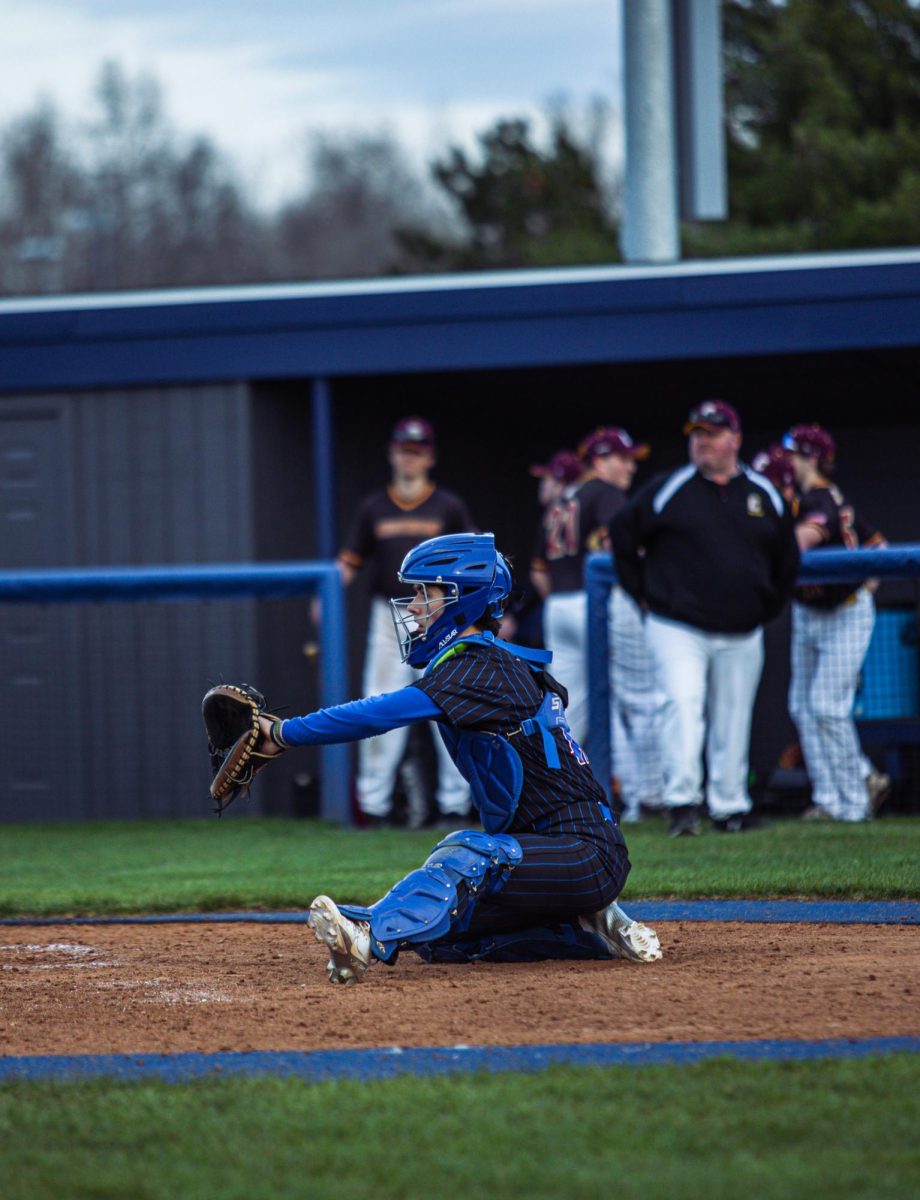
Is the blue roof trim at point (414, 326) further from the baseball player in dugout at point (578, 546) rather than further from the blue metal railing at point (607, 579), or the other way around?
the blue metal railing at point (607, 579)

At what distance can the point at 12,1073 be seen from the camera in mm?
3729

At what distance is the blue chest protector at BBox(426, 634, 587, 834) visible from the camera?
4.75m

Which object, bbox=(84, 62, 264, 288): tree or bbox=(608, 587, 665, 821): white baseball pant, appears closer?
bbox=(608, 587, 665, 821): white baseball pant

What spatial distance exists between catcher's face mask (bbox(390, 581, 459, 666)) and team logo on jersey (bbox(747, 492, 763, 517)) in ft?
11.5

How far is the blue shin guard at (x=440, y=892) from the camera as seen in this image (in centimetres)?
457

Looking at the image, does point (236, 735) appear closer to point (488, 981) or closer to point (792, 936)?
point (488, 981)

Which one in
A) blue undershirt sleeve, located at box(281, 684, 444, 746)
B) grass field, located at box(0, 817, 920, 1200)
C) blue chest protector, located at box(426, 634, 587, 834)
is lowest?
grass field, located at box(0, 817, 920, 1200)

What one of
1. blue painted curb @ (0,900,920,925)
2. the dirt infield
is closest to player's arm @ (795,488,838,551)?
blue painted curb @ (0,900,920,925)

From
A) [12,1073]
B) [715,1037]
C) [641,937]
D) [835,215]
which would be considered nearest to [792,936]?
[641,937]

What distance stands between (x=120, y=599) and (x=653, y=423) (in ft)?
19.4

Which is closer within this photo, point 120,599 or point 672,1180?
point 672,1180

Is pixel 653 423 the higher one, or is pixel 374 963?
pixel 653 423

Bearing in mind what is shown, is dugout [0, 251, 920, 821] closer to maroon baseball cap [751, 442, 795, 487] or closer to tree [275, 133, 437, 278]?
maroon baseball cap [751, 442, 795, 487]

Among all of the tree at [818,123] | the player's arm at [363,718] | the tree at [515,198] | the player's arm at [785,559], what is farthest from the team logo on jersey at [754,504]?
the tree at [515,198]
